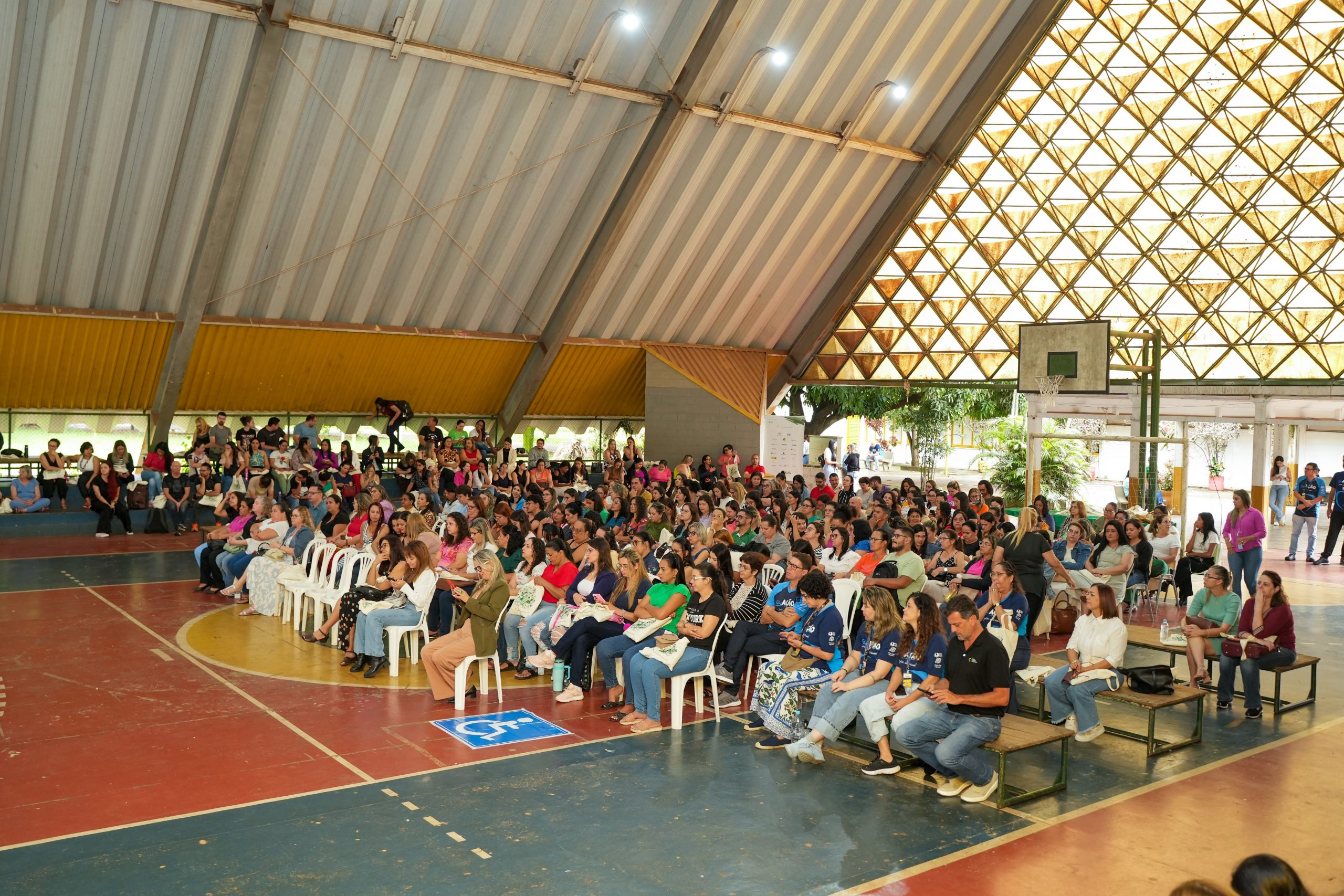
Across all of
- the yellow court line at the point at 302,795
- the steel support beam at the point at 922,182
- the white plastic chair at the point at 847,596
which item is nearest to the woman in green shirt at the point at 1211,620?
the white plastic chair at the point at 847,596

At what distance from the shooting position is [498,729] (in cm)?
777

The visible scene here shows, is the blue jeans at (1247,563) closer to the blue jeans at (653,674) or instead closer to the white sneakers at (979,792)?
the white sneakers at (979,792)

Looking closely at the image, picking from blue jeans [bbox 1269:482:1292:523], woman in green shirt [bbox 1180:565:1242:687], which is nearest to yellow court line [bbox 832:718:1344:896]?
woman in green shirt [bbox 1180:565:1242:687]

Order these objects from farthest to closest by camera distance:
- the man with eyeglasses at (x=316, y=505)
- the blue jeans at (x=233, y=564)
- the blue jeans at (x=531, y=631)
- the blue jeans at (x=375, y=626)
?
the man with eyeglasses at (x=316, y=505) → the blue jeans at (x=233, y=564) → the blue jeans at (x=375, y=626) → the blue jeans at (x=531, y=631)

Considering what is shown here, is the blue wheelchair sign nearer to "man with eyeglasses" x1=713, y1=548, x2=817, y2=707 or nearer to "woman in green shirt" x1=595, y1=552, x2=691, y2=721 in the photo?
"woman in green shirt" x1=595, y1=552, x2=691, y2=721

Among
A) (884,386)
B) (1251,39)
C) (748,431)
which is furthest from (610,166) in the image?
(1251,39)

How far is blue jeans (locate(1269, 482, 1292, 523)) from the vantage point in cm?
2016

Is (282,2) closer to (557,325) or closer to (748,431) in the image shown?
(557,325)

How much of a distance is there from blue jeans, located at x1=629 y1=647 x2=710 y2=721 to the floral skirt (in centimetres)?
52

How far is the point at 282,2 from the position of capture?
14.0 meters

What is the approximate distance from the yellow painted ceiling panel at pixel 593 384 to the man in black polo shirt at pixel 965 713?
16.7m

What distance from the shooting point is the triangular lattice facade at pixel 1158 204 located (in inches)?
773

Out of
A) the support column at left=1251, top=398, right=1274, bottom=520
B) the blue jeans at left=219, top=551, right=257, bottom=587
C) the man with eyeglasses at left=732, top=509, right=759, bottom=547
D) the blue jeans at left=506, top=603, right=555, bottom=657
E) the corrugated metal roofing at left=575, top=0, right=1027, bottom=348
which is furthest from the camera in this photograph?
the support column at left=1251, top=398, right=1274, bottom=520

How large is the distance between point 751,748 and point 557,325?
14528 millimetres
